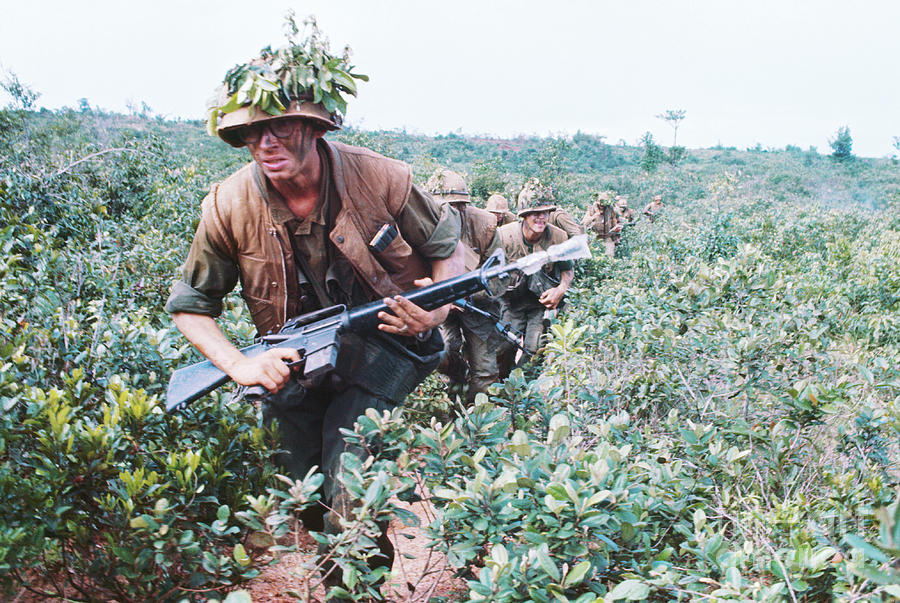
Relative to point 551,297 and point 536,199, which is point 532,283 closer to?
point 551,297

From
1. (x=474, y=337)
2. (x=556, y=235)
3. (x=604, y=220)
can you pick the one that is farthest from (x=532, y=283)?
(x=604, y=220)

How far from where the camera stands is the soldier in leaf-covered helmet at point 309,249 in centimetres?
232

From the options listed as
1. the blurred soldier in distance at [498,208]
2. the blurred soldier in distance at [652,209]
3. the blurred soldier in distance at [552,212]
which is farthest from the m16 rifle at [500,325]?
the blurred soldier in distance at [652,209]

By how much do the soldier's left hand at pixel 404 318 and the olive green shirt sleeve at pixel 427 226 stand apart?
199 millimetres

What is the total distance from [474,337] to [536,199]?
1.81 m

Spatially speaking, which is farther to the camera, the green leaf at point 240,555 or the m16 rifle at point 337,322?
the m16 rifle at point 337,322

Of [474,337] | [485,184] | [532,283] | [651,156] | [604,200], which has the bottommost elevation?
[474,337]

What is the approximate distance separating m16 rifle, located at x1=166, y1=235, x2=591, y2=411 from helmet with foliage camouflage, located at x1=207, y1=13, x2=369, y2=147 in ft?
2.49

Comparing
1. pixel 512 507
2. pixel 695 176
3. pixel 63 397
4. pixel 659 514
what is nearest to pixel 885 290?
pixel 659 514

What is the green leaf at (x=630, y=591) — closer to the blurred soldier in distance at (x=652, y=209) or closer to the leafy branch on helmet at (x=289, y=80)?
the leafy branch on helmet at (x=289, y=80)

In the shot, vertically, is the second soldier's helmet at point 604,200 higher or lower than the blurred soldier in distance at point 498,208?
higher

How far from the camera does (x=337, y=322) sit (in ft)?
7.93

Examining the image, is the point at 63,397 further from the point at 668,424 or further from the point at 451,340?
the point at 451,340

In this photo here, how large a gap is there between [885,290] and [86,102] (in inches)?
1637
